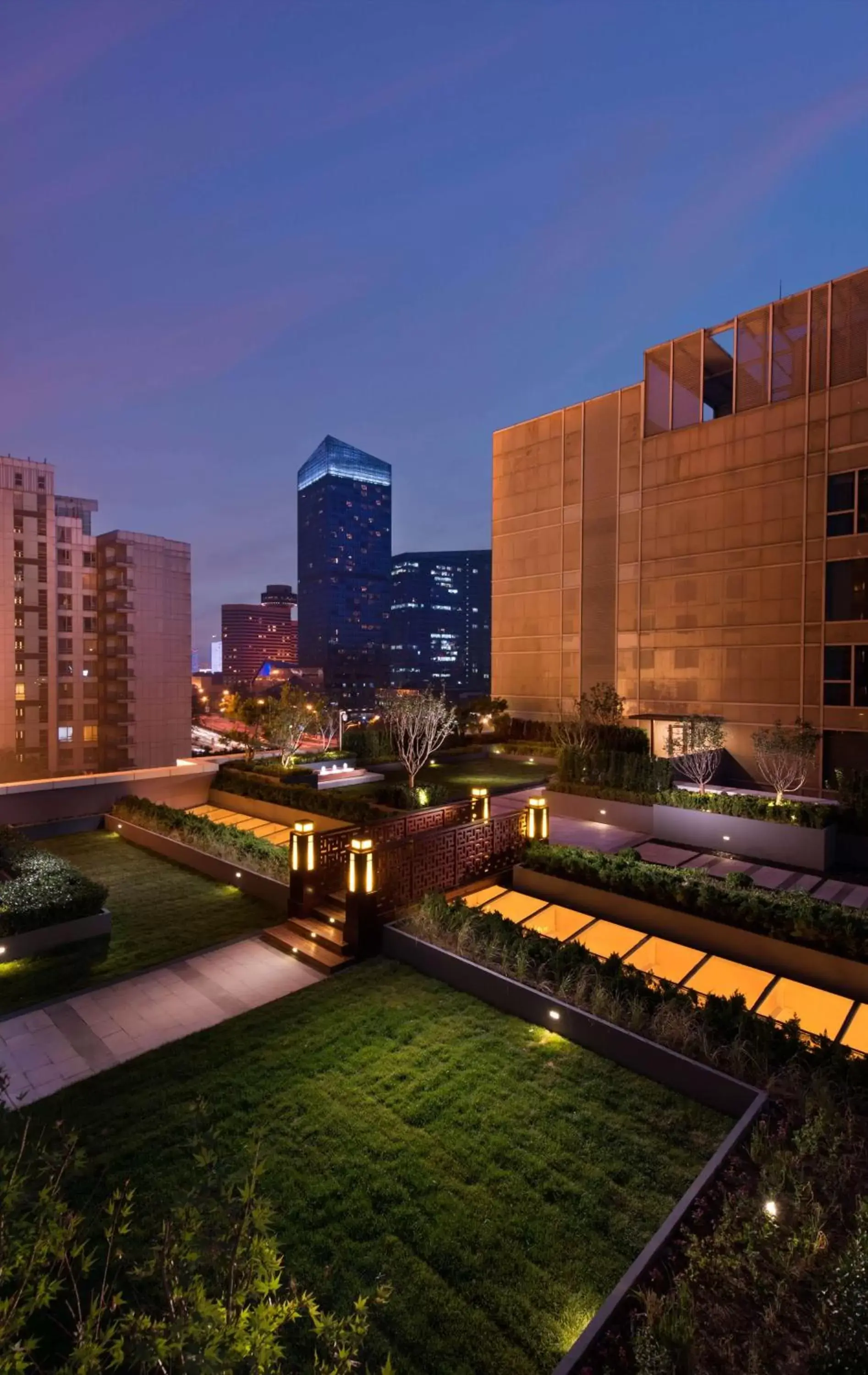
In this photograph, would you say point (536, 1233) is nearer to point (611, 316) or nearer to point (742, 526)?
point (742, 526)

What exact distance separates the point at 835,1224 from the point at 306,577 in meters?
187

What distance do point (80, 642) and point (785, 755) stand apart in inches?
2029

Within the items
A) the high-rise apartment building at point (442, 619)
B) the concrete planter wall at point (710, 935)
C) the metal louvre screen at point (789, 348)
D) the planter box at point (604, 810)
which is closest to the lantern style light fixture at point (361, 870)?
the concrete planter wall at point (710, 935)

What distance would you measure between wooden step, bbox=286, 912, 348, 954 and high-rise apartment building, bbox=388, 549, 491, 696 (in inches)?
6271

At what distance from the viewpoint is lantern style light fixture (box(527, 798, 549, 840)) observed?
41.0 ft

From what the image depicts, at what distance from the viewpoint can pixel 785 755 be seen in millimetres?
16141

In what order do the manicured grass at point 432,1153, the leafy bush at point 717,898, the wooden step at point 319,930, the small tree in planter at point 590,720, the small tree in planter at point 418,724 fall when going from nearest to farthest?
the manicured grass at point 432,1153 → the leafy bush at point 717,898 → the wooden step at point 319,930 → the small tree in planter at point 590,720 → the small tree in planter at point 418,724

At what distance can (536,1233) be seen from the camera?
4520 mm

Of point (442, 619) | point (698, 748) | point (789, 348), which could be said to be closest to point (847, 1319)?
point (698, 748)

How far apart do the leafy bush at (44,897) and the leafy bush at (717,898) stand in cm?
745

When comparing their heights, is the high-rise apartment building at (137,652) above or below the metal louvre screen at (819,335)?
below

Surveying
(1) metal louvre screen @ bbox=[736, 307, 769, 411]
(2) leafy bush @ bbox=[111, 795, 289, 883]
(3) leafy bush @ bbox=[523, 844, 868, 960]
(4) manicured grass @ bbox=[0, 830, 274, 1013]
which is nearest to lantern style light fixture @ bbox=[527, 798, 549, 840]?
(3) leafy bush @ bbox=[523, 844, 868, 960]

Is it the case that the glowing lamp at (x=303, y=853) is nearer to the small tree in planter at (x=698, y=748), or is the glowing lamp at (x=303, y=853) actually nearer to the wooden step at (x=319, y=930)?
the wooden step at (x=319, y=930)

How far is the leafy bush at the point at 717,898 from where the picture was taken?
824 centimetres
